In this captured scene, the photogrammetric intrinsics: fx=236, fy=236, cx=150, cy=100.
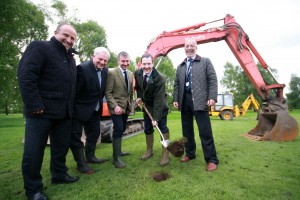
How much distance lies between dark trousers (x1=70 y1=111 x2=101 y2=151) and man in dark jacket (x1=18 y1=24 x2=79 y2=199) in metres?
0.47

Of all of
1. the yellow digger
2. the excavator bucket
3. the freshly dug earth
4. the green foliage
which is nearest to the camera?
the freshly dug earth

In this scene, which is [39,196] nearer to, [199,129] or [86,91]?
[86,91]

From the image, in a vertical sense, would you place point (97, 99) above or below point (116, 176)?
above

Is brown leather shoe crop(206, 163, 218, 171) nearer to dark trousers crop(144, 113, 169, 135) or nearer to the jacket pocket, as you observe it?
dark trousers crop(144, 113, 169, 135)

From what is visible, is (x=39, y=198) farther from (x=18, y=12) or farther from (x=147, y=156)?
(x=18, y=12)

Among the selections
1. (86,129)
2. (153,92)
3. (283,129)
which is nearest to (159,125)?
(153,92)

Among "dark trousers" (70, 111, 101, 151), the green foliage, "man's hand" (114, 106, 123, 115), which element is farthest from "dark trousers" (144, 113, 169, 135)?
the green foliage

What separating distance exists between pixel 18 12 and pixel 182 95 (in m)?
14.8

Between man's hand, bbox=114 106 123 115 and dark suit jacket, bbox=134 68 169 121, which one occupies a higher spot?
dark suit jacket, bbox=134 68 169 121

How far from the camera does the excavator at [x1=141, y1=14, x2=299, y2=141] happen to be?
244 inches

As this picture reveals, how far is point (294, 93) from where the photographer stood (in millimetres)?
58188

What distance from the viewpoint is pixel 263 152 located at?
4566 mm

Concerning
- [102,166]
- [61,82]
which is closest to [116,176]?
[102,166]

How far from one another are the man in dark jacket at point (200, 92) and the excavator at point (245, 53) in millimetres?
2937
